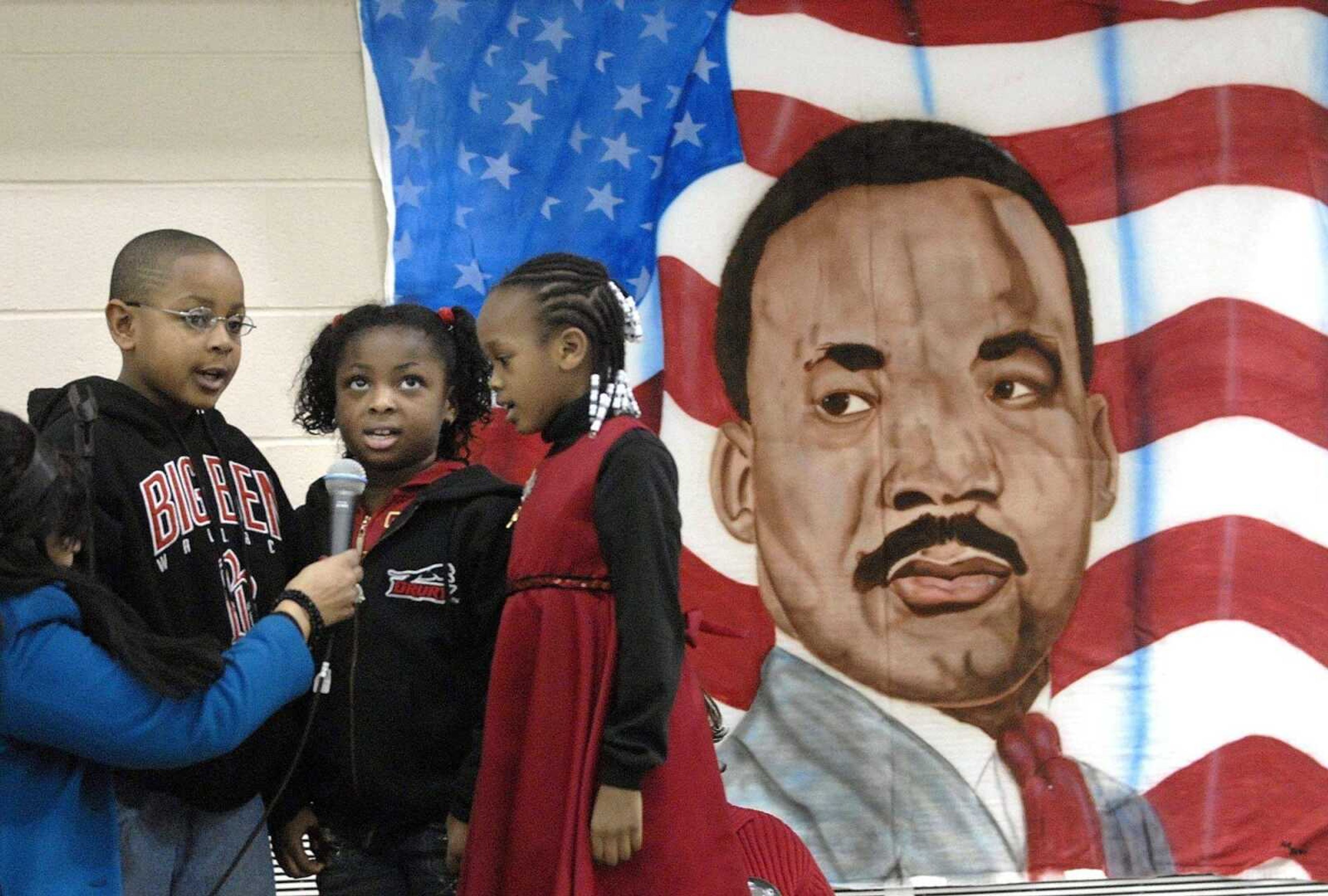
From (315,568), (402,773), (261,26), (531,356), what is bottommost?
(402,773)

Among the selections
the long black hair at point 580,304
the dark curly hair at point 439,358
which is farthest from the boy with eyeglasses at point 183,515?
the long black hair at point 580,304

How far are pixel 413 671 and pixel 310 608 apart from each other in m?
0.29

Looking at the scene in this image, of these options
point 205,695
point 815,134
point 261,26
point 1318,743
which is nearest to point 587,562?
point 205,695

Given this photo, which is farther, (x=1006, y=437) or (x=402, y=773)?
(x=1006, y=437)

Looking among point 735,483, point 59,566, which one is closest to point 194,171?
point 735,483

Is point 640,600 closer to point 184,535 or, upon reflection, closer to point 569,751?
point 569,751

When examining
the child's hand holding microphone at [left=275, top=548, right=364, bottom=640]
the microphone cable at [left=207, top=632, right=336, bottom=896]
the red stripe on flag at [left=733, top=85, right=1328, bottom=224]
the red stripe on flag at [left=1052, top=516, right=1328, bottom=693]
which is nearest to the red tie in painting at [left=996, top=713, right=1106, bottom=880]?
the red stripe on flag at [left=1052, top=516, right=1328, bottom=693]

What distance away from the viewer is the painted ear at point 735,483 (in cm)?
357

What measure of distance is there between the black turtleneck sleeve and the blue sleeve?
0.39m

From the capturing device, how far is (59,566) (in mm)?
1765

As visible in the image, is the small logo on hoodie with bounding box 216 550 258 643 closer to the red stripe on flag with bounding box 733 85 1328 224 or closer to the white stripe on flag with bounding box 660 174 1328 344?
the red stripe on flag with bounding box 733 85 1328 224

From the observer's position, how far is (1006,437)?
143 inches

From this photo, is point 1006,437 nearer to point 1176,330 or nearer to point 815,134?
point 1176,330

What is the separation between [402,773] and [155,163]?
6.36 ft
